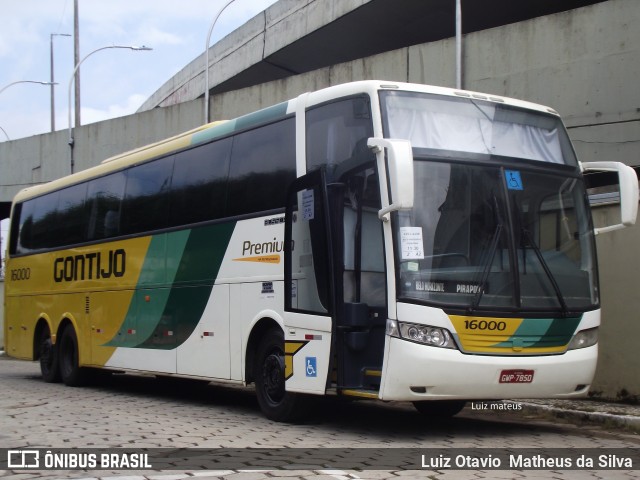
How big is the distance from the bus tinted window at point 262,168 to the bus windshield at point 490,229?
190 centimetres

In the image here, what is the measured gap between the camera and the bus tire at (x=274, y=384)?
10.1 m

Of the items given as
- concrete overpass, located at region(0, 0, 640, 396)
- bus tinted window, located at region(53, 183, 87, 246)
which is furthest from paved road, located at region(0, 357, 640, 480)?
bus tinted window, located at region(53, 183, 87, 246)

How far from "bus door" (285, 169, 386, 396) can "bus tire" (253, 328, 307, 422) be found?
314mm

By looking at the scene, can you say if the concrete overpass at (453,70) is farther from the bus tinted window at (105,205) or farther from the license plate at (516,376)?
the bus tinted window at (105,205)

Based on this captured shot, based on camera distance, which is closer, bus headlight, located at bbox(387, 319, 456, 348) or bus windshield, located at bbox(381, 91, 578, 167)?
bus headlight, located at bbox(387, 319, 456, 348)

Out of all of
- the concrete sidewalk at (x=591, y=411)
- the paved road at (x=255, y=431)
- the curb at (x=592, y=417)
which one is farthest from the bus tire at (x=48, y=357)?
the curb at (x=592, y=417)

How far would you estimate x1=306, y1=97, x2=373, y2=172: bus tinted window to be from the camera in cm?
941

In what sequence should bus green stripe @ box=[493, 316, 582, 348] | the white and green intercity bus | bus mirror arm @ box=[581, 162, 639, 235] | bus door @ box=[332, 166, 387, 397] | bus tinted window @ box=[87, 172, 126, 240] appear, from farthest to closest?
bus tinted window @ box=[87, 172, 126, 240]
bus mirror arm @ box=[581, 162, 639, 235]
bus door @ box=[332, 166, 387, 397]
bus green stripe @ box=[493, 316, 582, 348]
the white and green intercity bus

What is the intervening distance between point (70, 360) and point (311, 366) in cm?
835

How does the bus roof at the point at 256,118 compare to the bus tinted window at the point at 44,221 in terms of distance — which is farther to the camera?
the bus tinted window at the point at 44,221

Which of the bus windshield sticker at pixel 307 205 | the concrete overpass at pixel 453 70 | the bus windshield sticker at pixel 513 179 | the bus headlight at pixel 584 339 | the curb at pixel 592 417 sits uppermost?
the concrete overpass at pixel 453 70

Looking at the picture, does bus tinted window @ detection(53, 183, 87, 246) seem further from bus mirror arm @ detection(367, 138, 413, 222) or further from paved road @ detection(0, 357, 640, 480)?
bus mirror arm @ detection(367, 138, 413, 222)

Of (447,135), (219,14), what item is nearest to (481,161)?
(447,135)

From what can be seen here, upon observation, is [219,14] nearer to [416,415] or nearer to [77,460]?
[416,415]
